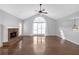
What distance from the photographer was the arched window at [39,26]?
50.1 ft

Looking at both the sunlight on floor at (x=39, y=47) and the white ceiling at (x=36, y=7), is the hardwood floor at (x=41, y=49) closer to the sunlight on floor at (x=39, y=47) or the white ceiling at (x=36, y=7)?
the sunlight on floor at (x=39, y=47)

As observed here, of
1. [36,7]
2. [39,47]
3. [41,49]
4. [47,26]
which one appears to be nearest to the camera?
[41,49]

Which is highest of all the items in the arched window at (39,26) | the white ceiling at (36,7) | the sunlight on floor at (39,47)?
the white ceiling at (36,7)

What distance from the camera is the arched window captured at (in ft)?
50.1

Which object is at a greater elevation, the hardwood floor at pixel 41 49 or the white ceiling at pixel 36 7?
the white ceiling at pixel 36 7

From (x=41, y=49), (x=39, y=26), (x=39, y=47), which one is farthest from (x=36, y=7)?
(x=39, y=26)

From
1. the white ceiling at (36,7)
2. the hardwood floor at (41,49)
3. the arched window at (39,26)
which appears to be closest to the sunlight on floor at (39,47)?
the hardwood floor at (41,49)

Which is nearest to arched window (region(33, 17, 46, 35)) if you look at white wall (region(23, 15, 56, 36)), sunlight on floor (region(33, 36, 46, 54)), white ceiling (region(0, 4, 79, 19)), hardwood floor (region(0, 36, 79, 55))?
white wall (region(23, 15, 56, 36))

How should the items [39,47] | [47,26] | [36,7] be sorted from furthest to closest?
1. [47,26]
2. [36,7]
3. [39,47]

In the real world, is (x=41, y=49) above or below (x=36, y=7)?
below

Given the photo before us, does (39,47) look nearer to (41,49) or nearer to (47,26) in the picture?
(41,49)

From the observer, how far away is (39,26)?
1541 centimetres
